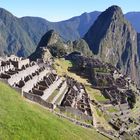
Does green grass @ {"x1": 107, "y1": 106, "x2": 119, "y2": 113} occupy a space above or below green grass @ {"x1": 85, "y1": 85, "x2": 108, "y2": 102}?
below

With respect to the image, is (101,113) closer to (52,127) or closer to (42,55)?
(52,127)

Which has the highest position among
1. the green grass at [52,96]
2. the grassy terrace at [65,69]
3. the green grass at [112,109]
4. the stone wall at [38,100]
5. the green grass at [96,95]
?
the stone wall at [38,100]

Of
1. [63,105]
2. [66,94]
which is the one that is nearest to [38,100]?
[63,105]

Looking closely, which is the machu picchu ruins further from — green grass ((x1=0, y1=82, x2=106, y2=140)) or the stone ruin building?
green grass ((x1=0, y1=82, x2=106, y2=140))

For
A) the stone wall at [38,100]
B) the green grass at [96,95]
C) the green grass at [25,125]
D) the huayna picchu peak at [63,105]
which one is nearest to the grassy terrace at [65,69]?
the huayna picchu peak at [63,105]

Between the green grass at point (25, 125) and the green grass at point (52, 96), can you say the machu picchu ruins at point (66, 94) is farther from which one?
the green grass at point (25, 125)

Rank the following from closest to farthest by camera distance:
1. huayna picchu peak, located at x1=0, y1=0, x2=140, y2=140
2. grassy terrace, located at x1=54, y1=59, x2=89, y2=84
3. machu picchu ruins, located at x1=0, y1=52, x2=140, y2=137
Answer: huayna picchu peak, located at x1=0, y1=0, x2=140, y2=140 → machu picchu ruins, located at x1=0, y1=52, x2=140, y2=137 → grassy terrace, located at x1=54, y1=59, x2=89, y2=84

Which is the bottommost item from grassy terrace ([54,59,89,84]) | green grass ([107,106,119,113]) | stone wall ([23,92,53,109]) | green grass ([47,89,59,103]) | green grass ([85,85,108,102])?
green grass ([107,106,119,113])

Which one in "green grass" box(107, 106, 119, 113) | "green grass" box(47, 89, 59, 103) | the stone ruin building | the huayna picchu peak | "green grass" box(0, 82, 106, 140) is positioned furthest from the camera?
"green grass" box(107, 106, 119, 113)

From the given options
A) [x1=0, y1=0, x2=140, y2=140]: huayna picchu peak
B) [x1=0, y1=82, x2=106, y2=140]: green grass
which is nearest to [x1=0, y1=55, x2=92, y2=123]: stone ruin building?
[x1=0, y1=0, x2=140, y2=140]: huayna picchu peak
